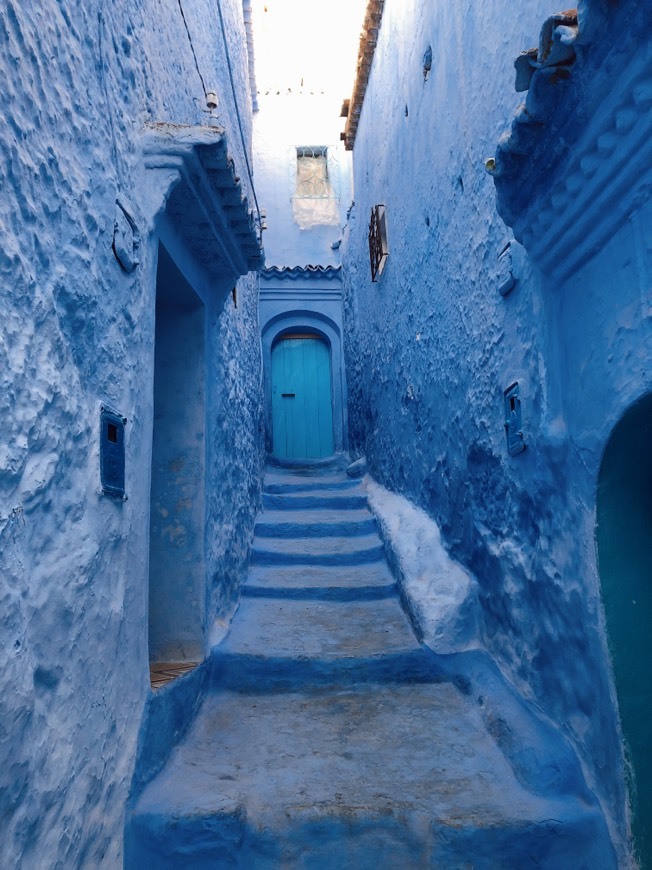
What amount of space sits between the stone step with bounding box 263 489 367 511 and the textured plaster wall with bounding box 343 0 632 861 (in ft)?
2.18

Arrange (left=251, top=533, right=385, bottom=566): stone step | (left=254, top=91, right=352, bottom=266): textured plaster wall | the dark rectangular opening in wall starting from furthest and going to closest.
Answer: (left=254, top=91, right=352, bottom=266): textured plaster wall, (left=251, top=533, right=385, bottom=566): stone step, the dark rectangular opening in wall

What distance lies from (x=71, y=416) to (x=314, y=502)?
4355 mm

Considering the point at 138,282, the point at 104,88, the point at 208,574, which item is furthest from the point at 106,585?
the point at 104,88

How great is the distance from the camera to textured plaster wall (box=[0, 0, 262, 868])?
1403mm

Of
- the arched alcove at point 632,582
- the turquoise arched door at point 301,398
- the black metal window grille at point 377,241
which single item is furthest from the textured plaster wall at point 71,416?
the turquoise arched door at point 301,398

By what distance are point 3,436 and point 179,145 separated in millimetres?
1489

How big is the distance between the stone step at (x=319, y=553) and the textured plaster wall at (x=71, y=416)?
2.49 metres

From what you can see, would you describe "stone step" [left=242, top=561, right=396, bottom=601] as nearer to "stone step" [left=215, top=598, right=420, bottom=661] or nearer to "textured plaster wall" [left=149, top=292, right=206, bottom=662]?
"stone step" [left=215, top=598, right=420, bottom=661]

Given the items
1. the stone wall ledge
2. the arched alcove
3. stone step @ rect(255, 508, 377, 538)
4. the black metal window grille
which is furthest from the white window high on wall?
the arched alcove

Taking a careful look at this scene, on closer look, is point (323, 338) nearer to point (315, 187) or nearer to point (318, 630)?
point (315, 187)

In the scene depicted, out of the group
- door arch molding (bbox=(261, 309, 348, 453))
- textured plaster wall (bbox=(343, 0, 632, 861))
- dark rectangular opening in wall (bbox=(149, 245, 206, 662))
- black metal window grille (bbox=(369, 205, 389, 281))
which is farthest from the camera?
door arch molding (bbox=(261, 309, 348, 453))

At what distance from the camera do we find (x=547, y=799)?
89.6 inches

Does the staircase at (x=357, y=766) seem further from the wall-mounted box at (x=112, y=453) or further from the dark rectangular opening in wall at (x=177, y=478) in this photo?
the wall-mounted box at (x=112, y=453)

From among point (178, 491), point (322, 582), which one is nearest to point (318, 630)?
point (322, 582)
